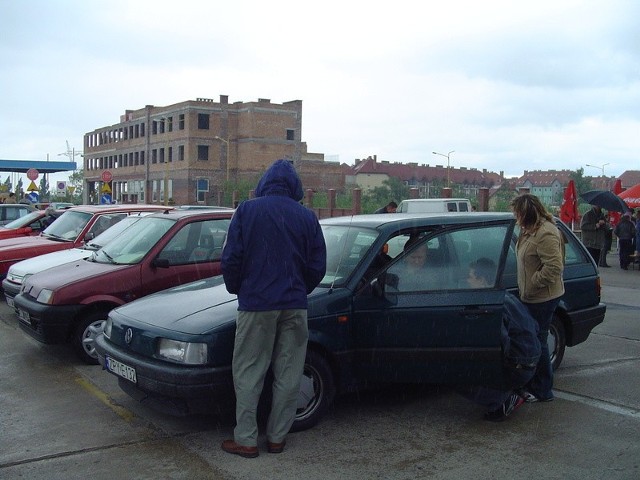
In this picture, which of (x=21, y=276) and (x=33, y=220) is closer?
(x=21, y=276)

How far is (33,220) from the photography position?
48.0ft

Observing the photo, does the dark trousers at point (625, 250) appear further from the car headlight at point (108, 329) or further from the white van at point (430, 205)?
the car headlight at point (108, 329)

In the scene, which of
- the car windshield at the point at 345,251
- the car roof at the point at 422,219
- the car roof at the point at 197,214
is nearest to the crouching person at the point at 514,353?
the car roof at the point at 422,219

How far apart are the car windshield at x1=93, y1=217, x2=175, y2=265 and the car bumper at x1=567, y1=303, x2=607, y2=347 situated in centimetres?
452

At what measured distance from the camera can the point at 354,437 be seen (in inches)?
197

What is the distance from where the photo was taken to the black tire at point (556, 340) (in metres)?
6.53

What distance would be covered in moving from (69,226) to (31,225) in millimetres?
3544

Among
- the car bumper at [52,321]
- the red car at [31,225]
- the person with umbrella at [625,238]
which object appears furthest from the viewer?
the person with umbrella at [625,238]

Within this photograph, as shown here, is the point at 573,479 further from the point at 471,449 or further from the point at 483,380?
the point at 483,380

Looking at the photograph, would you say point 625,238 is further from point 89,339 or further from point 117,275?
point 89,339

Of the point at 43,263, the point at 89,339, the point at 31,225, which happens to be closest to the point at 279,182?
the point at 89,339

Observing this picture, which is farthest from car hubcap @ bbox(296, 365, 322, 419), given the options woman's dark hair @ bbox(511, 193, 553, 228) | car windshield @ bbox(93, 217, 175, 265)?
car windshield @ bbox(93, 217, 175, 265)

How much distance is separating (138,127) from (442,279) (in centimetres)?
8317

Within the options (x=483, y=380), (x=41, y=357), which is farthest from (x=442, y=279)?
(x=41, y=357)
